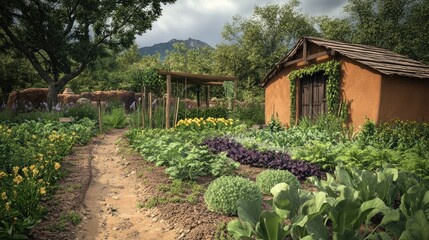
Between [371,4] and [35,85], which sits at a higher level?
[371,4]

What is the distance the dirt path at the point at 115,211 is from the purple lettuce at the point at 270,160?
7.29 feet

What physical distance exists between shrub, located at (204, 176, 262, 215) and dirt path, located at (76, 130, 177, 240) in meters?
0.61

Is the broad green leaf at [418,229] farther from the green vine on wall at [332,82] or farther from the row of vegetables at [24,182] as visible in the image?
the green vine on wall at [332,82]

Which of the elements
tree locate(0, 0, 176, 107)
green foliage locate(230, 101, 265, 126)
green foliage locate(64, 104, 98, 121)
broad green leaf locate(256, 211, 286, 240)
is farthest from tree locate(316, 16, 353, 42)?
broad green leaf locate(256, 211, 286, 240)

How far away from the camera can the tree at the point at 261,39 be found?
30.6 meters

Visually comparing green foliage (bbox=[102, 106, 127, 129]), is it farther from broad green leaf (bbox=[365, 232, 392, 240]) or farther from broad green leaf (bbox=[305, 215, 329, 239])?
broad green leaf (bbox=[365, 232, 392, 240])

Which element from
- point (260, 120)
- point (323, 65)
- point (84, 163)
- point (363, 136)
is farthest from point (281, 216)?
point (260, 120)

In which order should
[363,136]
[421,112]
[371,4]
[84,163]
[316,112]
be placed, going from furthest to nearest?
[371,4] < [316,112] < [421,112] < [363,136] < [84,163]

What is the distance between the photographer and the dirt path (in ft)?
11.6

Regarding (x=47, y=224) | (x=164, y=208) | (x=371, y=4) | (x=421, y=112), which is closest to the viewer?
(x=47, y=224)

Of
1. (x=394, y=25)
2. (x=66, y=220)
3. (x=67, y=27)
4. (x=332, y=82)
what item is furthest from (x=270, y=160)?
(x=394, y=25)

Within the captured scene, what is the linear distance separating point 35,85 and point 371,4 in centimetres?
3015

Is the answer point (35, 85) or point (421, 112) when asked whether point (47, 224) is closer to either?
point (421, 112)

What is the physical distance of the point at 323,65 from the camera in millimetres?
11430
